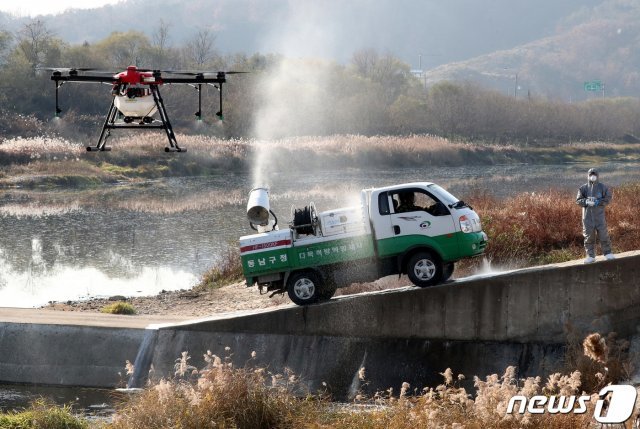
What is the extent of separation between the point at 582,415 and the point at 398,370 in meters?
8.07

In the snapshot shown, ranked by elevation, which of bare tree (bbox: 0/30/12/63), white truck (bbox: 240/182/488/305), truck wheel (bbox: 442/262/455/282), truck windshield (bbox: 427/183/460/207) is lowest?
truck wheel (bbox: 442/262/455/282)

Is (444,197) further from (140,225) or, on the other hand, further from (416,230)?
(140,225)

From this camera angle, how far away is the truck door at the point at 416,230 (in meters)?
21.2

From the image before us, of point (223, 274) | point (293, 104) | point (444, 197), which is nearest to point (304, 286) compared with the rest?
point (444, 197)

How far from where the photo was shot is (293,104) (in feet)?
317

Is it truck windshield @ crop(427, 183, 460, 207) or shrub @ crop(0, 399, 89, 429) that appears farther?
truck windshield @ crop(427, 183, 460, 207)

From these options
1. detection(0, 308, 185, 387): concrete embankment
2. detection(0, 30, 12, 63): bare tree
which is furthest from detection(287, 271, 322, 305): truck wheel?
detection(0, 30, 12, 63): bare tree

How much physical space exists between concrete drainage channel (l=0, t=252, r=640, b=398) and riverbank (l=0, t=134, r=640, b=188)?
42.8 meters

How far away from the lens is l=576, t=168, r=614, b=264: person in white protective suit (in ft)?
71.1

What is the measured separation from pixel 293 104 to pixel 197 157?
28.4m

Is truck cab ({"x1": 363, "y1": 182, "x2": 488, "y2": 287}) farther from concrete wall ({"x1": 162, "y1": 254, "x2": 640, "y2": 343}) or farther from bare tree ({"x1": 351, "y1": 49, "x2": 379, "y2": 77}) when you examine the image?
bare tree ({"x1": 351, "y1": 49, "x2": 379, "y2": 77})

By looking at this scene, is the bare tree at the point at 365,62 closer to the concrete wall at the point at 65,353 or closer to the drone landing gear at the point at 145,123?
the drone landing gear at the point at 145,123

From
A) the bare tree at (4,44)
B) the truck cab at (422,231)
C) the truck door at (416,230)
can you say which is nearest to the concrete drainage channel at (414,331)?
the truck cab at (422,231)

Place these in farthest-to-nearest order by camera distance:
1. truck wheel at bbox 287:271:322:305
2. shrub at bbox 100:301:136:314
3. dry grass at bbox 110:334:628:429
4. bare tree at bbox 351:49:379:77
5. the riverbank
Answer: bare tree at bbox 351:49:379:77, the riverbank, shrub at bbox 100:301:136:314, truck wheel at bbox 287:271:322:305, dry grass at bbox 110:334:628:429
